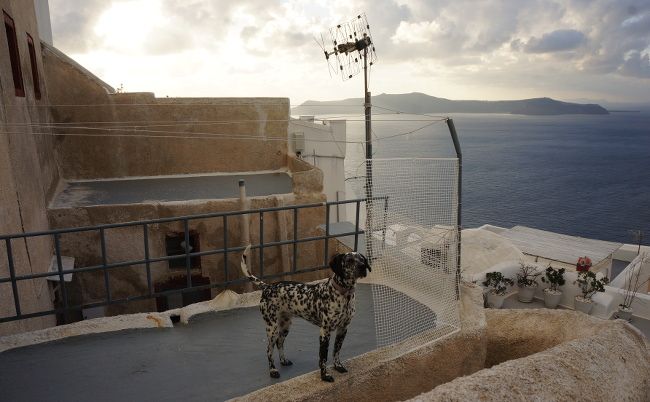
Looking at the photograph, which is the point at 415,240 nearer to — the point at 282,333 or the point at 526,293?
the point at 282,333

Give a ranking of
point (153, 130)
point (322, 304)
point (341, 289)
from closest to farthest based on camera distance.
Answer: point (341, 289) → point (322, 304) → point (153, 130)

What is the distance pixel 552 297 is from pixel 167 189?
1012 centimetres

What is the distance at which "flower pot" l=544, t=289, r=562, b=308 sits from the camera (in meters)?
10.6

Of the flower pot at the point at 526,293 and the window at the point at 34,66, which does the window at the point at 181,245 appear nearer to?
the window at the point at 34,66

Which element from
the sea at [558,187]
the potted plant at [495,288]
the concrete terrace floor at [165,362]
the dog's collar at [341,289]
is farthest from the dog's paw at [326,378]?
the sea at [558,187]

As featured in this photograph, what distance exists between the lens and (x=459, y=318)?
5.57m

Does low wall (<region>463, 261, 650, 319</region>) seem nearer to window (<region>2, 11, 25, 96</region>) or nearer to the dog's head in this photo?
the dog's head

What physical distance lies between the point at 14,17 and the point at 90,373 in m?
7.34

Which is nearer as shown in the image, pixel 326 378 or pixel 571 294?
pixel 326 378

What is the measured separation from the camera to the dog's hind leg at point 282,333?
15.4 ft

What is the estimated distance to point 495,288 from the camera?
10.6 metres

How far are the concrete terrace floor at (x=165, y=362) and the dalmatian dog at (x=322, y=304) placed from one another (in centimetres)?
37

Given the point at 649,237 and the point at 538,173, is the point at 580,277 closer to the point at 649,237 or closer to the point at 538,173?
the point at 649,237

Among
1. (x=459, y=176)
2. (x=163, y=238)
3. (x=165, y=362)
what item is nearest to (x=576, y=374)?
(x=459, y=176)
